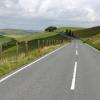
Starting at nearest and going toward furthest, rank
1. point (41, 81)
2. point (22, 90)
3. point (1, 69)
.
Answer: point (22, 90)
point (41, 81)
point (1, 69)

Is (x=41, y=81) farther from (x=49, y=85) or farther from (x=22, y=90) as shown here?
(x=22, y=90)

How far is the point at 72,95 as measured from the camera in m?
9.64

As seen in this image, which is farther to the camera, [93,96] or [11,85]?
[11,85]

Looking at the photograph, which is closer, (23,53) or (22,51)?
(23,53)

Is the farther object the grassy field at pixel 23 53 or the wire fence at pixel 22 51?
the wire fence at pixel 22 51

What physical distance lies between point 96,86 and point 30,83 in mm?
2487

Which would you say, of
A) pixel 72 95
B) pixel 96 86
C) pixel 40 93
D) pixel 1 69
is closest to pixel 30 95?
pixel 40 93

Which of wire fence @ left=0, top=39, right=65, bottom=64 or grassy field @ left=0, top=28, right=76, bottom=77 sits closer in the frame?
grassy field @ left=0, top=28, right=76, bottom=77

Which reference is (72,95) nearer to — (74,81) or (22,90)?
(22,90)

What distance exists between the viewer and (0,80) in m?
12.9

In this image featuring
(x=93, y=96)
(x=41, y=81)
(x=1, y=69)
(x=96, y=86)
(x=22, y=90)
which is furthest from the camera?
(x=1, y=69)

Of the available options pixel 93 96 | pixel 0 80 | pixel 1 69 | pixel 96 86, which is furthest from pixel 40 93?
pixel 1 69

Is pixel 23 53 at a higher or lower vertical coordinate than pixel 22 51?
higher

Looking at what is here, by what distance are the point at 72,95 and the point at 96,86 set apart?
2.17 metres
